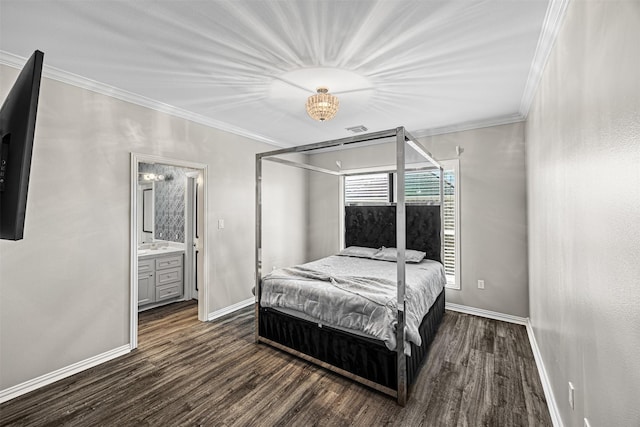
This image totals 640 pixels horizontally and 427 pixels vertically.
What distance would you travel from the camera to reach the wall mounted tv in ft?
3.36

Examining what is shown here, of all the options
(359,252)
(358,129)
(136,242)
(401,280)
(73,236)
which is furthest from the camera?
(359,252)

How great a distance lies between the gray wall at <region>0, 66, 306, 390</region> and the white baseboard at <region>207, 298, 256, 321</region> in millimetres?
1027

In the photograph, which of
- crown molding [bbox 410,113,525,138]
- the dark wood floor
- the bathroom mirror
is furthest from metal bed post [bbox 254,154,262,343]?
the bathroom mirror

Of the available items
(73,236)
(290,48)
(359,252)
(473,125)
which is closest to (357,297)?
(359,252)

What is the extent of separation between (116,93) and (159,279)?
8.48ft

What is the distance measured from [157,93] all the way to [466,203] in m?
3.93

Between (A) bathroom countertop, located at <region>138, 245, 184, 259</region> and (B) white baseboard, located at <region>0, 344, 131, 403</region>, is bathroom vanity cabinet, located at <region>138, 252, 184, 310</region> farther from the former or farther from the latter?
(B) white baseboard, located at <region>0, 344, 131, 403</region>

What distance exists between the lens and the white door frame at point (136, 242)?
114 inches

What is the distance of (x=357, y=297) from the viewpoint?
236 cm

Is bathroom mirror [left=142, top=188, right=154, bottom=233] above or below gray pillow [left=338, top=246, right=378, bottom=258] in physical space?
above

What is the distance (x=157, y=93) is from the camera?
2.84m

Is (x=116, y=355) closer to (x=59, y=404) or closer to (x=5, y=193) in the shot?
(x=59, y=404)

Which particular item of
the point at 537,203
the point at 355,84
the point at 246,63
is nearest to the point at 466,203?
the point at 537,203

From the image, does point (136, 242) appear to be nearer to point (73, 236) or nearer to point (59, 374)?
point (73, 236)
